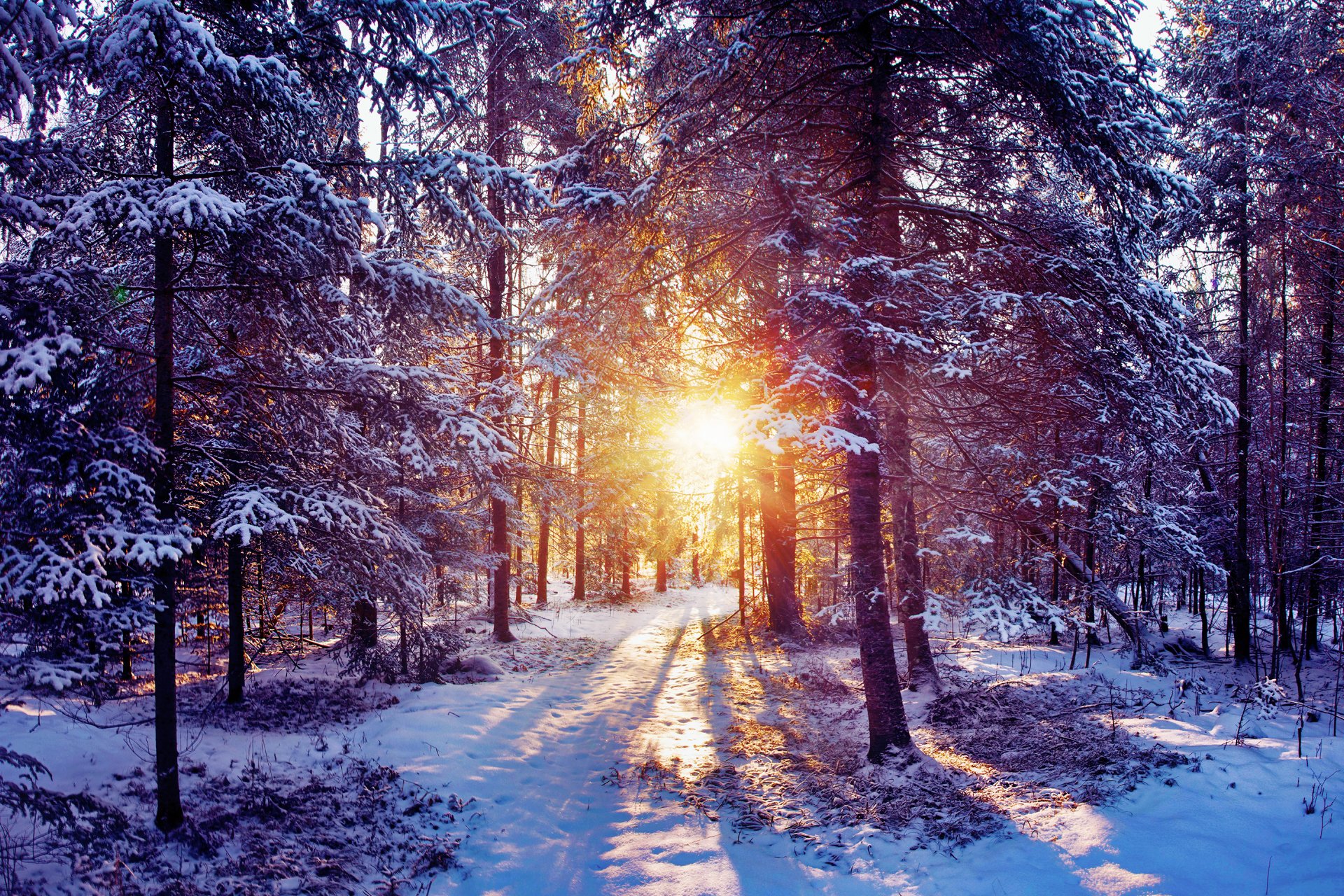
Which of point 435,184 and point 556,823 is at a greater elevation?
point 435,184

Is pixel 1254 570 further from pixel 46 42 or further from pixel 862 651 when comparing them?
pixel 46 42

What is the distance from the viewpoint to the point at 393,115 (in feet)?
21.4

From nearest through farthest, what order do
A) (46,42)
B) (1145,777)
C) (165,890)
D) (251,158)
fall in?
(46,42) → (165,890) → (1145,777) → (251,158)

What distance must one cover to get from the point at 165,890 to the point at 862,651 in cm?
681

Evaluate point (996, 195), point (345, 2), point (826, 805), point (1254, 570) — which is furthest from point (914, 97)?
point (1254, 570)

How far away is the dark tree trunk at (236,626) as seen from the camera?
8.31 meters

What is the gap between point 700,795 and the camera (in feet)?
22.5

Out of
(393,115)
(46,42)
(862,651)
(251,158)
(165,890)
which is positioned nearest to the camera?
(46,42)

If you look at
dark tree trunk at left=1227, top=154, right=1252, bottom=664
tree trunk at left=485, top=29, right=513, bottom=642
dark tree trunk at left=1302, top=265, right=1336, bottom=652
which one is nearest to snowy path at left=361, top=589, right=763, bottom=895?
tree trunk at left=485, top=29, right=513, bottom=642

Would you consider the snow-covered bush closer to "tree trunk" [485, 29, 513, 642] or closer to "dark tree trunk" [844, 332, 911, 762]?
"dark tree trunk" [844, 332, 911, 762]

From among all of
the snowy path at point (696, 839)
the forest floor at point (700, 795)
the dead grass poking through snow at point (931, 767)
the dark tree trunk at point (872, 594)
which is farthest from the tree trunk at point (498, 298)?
the dark tree trunk at point (872, 594)

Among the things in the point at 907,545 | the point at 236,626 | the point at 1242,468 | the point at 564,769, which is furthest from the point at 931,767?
the point at 1242,468

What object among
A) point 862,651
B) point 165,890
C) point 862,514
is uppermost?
point 862,514

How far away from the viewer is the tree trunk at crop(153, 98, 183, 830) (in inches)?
203
